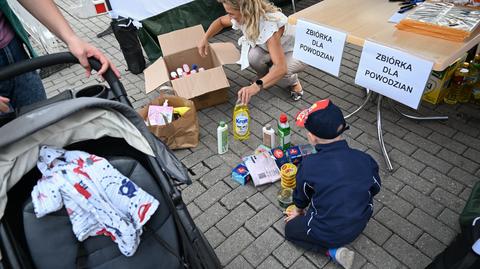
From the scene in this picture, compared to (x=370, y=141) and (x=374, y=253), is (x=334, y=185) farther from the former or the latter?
(x=370, y=141)

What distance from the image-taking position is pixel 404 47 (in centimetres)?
229

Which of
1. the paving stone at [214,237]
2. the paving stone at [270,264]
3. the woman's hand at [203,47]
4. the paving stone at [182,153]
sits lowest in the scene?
the paving stone at [214,237]

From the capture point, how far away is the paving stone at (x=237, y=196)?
2.72 metres

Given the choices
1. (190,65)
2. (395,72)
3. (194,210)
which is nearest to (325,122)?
(395,72)

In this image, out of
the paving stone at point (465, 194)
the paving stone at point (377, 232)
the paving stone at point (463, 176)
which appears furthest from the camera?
the paving stone at point (463, 176)

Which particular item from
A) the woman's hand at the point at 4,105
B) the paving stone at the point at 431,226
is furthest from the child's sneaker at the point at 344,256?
the woman's hand at the point at 4,105

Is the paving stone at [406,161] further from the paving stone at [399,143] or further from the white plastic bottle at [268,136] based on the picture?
the white plastic bottle at [268,136]

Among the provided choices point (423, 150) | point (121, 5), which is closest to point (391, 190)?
point (423, 150)

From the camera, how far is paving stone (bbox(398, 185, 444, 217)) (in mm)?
2543

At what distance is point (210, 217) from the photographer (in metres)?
2.64

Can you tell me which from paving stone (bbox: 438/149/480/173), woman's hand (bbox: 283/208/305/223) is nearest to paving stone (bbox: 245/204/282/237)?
woman's hand (bbox: 283/208/305/223)

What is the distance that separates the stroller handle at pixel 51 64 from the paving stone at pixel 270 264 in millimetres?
1345

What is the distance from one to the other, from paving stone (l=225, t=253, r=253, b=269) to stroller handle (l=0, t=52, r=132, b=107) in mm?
1273

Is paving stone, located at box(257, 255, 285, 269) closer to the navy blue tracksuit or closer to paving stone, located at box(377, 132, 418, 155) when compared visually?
the navy blue tracksuit
